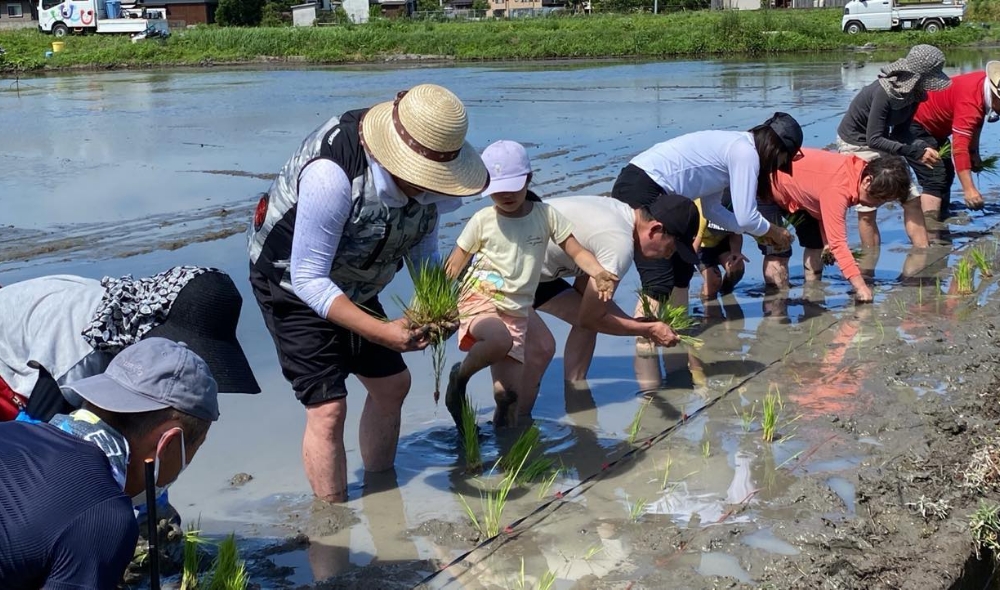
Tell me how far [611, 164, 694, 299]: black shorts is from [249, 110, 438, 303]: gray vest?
6.30ft

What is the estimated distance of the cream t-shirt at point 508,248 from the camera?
491 centimetres

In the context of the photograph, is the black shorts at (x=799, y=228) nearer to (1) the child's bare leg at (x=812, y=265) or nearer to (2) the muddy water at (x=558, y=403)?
(1) the child's bare leg at (x=812, y=265)

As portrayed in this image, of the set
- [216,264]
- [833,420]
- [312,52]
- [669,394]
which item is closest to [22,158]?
[216,264]

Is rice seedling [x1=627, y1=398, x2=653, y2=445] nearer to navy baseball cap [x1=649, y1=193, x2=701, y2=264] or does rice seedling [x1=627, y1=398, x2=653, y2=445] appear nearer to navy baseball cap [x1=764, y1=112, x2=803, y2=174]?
navy baseball cap [x1=649, y1=193, x2=701, y2=264]

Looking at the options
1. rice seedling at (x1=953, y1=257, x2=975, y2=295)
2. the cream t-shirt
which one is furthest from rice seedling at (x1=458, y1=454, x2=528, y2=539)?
rice seedling at (x1=953, y1=257, x2=975, y2=295)

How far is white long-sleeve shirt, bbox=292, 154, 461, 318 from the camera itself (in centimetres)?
380

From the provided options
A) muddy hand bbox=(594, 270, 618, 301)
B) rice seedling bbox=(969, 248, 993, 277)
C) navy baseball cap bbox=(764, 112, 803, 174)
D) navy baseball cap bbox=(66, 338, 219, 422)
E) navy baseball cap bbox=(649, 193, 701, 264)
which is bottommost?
rice seedling bbox=(969, 248, 993, 277)

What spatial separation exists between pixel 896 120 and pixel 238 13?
5903 centimetres

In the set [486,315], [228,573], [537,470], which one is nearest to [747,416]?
[537,470]

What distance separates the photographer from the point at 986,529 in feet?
13.2

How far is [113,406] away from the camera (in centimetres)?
250

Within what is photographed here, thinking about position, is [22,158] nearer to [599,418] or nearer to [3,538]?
[599,418]

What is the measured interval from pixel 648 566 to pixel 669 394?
2065 mm

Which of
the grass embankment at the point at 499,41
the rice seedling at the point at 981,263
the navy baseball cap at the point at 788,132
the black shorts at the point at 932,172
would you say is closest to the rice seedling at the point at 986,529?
the navy baseball cap at the point at 788,132
